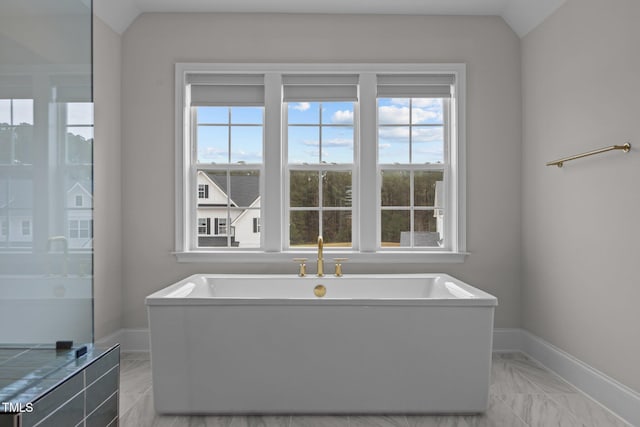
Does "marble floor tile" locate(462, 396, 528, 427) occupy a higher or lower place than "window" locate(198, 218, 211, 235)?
lower

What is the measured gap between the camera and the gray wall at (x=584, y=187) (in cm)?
247

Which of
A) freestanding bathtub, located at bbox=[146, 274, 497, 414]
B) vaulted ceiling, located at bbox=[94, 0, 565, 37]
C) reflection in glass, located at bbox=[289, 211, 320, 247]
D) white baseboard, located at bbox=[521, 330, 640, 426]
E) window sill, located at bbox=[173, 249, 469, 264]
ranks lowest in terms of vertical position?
white baseboard, located at bbox=[521, 330, 640, 426]

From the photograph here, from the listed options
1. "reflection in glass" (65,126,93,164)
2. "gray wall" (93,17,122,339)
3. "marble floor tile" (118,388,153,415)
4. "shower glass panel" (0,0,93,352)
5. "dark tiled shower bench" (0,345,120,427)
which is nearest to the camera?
"dark tiled shower bench" (0,345,120,427)

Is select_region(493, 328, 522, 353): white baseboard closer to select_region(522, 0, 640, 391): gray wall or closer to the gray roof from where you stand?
select_region(522, 0, 640, 391): gray wall

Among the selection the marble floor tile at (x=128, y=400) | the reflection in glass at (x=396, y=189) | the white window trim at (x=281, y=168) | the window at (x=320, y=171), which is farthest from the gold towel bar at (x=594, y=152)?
the marble floor tile at (x=128, y=400)

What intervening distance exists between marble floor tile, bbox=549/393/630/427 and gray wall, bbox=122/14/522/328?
37.1 inches

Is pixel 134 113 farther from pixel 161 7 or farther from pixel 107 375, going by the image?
pixel 107 375

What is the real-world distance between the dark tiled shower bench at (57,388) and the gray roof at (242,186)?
6.94 ft

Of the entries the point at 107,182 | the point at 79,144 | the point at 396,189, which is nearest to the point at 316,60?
the point at 396,189

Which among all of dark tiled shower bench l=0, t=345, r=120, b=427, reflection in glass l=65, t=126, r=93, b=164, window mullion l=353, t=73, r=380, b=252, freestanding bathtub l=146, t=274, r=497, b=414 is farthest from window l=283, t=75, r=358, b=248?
dark tiled shower bench l=0, t=345, r=120, b=427

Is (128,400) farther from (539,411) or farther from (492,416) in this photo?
(539,411)

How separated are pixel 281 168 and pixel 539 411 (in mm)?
2403

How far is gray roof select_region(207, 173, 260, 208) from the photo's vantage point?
12.5 ft

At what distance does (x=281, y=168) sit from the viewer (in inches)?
146
